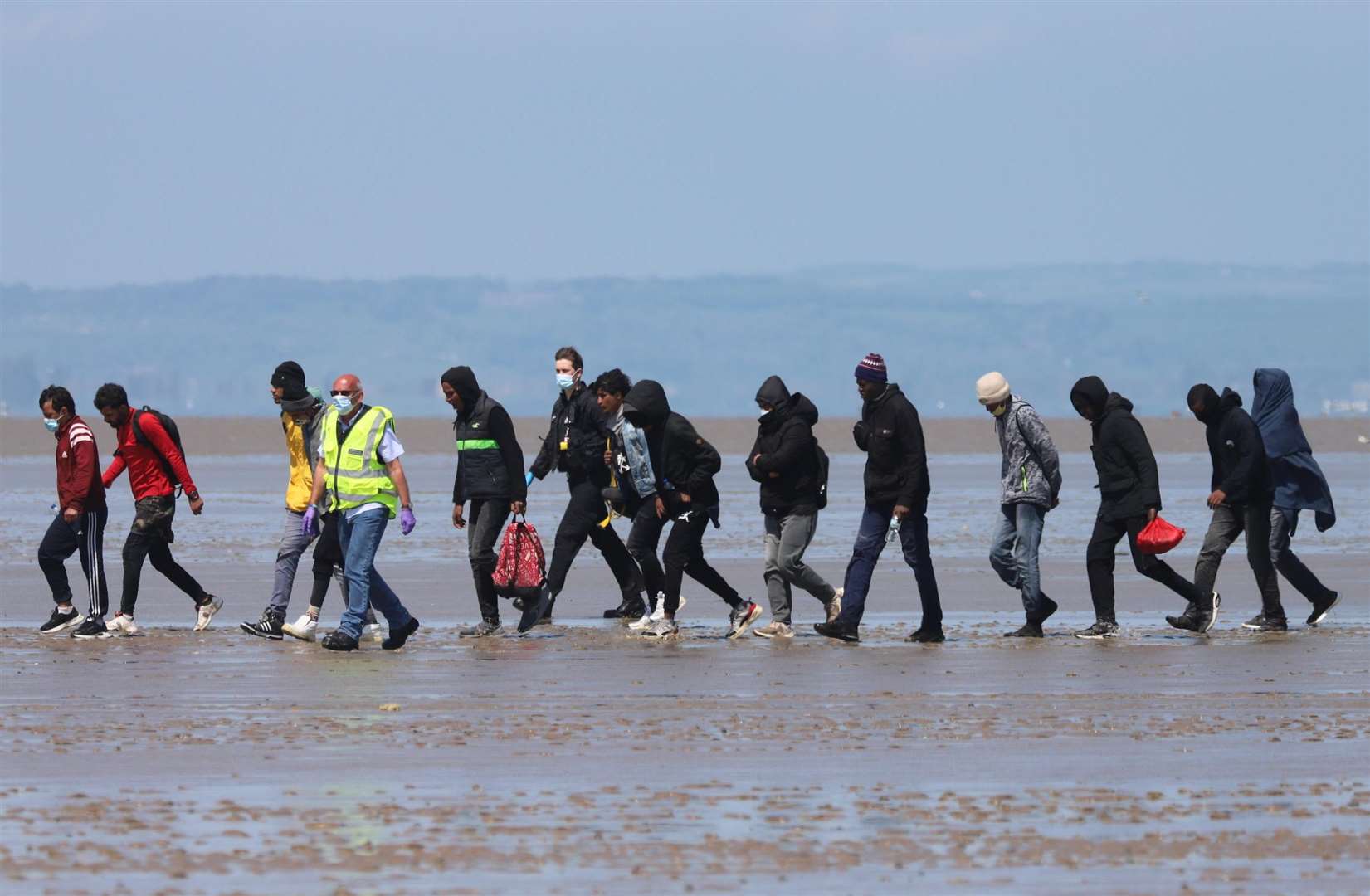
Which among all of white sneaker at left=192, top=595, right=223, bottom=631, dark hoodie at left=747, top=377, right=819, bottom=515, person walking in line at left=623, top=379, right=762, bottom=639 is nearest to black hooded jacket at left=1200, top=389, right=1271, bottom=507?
dark hoodie at left=747, top=377, right=819, bottom=515

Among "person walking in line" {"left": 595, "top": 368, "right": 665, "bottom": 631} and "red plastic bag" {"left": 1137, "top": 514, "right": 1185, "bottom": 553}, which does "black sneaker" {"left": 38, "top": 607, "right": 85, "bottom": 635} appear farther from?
"red plastic bag" {"left": 1137, "top": 514, "right": 1185, "bottom": 553}

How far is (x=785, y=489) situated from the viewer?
14.9 metres

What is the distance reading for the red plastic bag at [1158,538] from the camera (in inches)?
558

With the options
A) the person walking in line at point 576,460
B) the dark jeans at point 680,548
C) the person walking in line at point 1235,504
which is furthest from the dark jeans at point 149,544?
the person walking in line at point 1235,504

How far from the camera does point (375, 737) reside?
9.91 meters

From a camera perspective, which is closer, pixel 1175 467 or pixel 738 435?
pixel 1175 467

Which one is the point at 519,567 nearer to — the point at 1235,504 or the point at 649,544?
the point at 649,544

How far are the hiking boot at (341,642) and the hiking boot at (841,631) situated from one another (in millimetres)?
2895

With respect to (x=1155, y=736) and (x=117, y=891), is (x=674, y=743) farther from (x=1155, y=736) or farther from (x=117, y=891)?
(x=117, y=891)

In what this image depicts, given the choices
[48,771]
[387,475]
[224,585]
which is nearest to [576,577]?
[224,585]

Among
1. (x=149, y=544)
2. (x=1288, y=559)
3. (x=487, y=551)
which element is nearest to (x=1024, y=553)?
(x=1288, y=559)

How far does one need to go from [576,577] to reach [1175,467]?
37359 millimetres

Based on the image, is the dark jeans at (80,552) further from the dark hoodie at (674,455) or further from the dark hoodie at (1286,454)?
the dark hoodie at (1286,454)

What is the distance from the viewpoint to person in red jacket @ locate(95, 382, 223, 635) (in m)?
14.8
